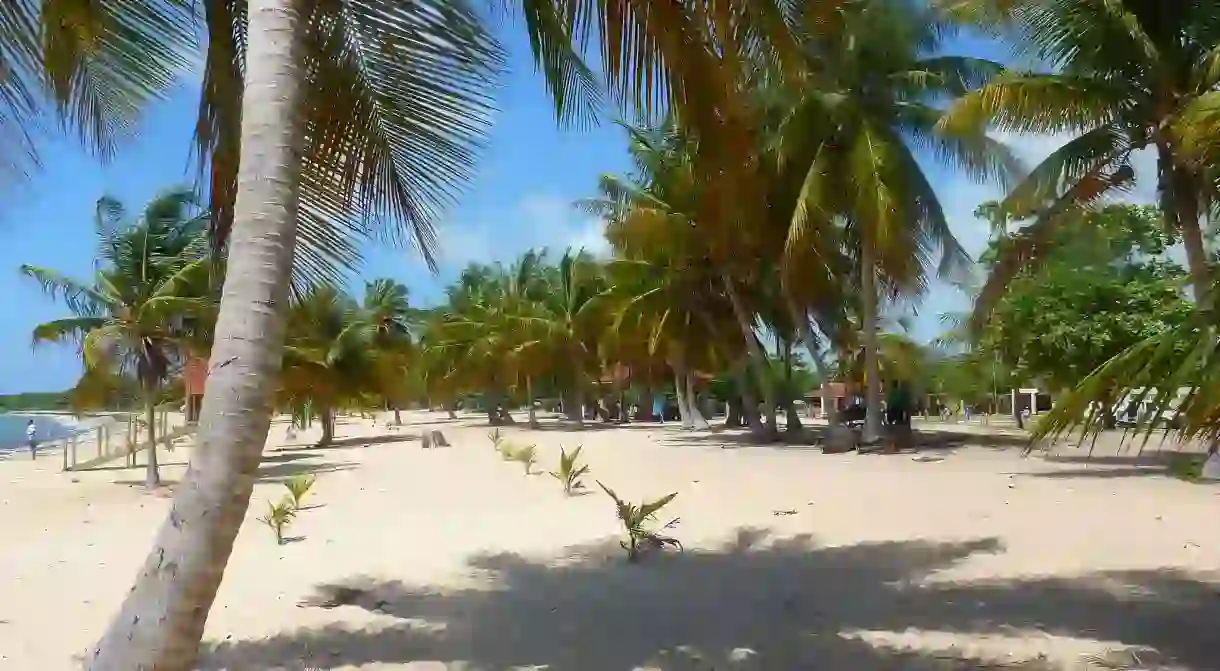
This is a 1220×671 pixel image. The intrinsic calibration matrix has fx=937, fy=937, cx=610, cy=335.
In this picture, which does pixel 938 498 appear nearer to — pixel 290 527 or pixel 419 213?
pixel 290 527

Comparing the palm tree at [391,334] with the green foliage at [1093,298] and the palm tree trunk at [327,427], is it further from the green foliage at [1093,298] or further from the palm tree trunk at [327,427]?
the green foliage at [1093,298]

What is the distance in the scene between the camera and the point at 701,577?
7312 millimetres

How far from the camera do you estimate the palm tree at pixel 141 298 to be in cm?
1528

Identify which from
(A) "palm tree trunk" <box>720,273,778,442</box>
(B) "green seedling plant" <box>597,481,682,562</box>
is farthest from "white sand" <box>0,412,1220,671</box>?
(A) "palm tree trunk" <box>720,273,778,442</box>

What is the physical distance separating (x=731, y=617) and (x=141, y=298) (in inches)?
519

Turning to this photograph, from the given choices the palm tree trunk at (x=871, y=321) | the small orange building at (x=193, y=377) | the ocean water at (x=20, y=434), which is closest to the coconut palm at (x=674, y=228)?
the palm tree trunk at (x=871, y=321)

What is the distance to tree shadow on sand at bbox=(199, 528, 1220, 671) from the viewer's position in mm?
5137

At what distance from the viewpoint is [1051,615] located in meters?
5.79

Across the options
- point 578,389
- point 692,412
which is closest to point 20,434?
point 578,389

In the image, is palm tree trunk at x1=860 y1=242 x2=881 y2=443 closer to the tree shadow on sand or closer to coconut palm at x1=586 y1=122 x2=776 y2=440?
coconut palm at x1=586 y1=122 x2=776 y2=440

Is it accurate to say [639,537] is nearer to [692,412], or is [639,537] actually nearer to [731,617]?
[731,617]

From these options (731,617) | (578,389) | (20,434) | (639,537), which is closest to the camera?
(731,617)

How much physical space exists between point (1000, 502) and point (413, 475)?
1075 centimetres

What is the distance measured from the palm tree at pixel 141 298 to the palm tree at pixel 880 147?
10.6 metres
